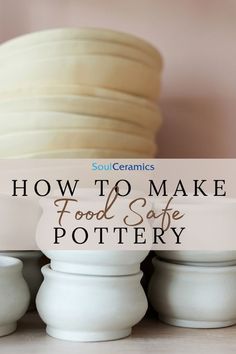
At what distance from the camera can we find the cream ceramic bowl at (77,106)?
636mm

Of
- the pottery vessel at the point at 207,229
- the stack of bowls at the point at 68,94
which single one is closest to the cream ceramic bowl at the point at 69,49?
the stack of bowls at the point at 68,94

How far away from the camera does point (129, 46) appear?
0.65 m

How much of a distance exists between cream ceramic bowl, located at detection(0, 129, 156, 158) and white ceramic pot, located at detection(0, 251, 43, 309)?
0.42ft

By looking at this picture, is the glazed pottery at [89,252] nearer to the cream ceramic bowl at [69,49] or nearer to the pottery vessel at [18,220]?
the pottery vessel at [18,220]

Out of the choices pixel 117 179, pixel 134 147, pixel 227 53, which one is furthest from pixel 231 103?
pixel 117 179

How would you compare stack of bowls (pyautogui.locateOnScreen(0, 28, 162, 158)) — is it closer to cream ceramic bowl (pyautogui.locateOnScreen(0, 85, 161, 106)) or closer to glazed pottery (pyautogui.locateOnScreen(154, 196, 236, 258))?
cream ceramic bowl (pyautogui.locateOnScreen(0, 85, 161, 106))

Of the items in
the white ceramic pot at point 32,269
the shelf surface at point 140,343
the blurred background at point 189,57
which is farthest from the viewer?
the blurred background at point 189,57

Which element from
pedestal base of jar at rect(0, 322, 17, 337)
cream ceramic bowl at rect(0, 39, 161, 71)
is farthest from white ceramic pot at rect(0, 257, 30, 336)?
cream ceramic bowl at rect(0, 39, 161, 71)

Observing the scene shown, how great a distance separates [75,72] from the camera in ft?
2.11

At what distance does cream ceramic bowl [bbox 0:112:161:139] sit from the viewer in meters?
0.64

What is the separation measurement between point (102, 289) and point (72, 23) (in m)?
0.52

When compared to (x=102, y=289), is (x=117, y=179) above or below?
above

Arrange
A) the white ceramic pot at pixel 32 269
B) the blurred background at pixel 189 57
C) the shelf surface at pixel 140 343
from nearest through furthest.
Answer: the shelf surface at pixel 140 343 < the white ceramic pot at pixel 32 269 < the blurred background at pixel 189 57

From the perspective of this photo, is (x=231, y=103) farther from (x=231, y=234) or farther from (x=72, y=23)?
(x=231, y=234)
